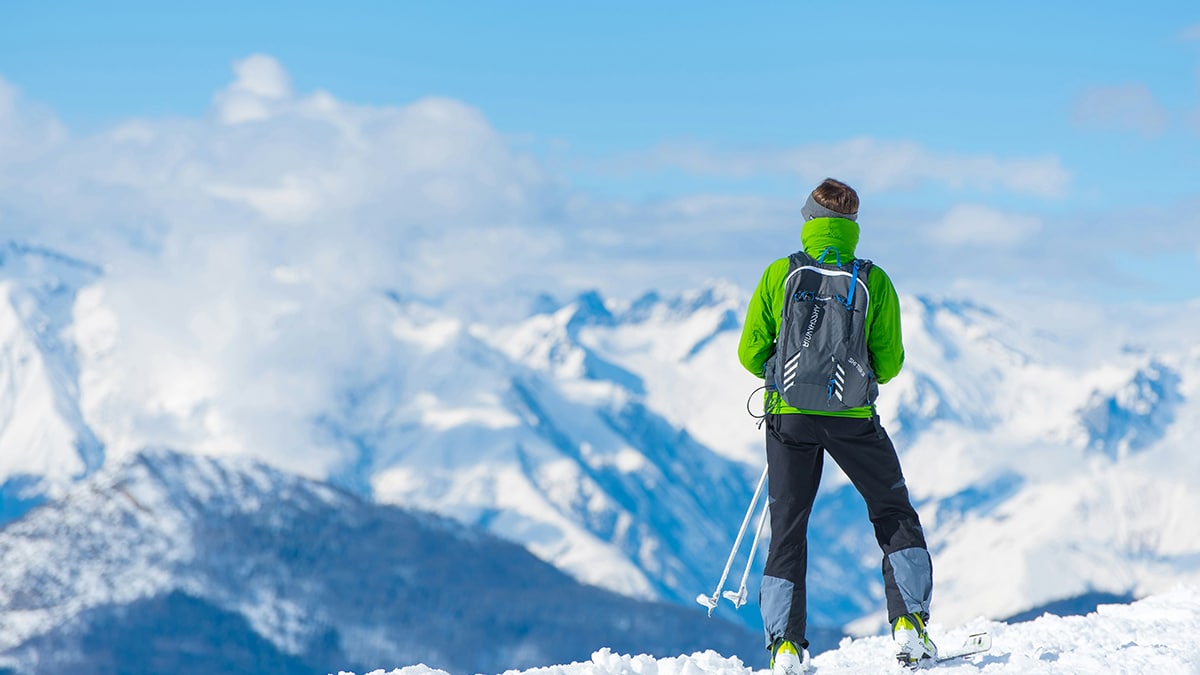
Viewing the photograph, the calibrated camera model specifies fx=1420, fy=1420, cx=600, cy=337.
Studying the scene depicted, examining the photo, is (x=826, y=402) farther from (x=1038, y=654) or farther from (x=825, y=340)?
(x=1038, y=654)

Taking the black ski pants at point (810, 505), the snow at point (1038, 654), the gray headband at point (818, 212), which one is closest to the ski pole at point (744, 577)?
the black ski pants at point (810, 505)

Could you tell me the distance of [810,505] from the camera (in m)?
14.9

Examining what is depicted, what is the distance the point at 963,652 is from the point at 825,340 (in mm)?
4020

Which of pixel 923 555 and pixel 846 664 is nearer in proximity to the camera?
pixel 923 555

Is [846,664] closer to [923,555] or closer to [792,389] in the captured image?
[923,555]

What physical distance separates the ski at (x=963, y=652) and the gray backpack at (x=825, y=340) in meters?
3.02

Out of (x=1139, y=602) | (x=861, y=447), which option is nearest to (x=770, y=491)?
(x=861, y=447)

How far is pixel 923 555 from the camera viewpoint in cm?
1504

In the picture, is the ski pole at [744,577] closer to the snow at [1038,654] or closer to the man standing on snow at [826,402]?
the man standing on snow at [826,402]

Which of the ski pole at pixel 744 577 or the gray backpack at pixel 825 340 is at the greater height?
the gray backpack at pixel 825 340

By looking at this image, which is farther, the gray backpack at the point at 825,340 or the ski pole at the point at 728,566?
the ski pole at the point at 728,566

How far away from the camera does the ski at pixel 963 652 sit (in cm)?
1530

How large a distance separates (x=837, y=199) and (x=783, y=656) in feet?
16.1

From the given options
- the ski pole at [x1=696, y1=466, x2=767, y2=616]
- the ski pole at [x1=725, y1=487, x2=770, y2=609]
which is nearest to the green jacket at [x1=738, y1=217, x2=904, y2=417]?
the ski pole at [x1=696, y1=466, x2=767, y2=616]
